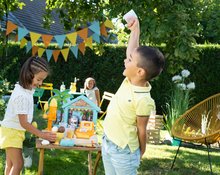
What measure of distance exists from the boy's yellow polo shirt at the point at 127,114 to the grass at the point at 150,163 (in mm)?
2022

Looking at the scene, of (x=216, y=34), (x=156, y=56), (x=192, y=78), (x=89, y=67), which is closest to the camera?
(x=156, y=56)

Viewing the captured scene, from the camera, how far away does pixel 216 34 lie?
Result: 19172 mm

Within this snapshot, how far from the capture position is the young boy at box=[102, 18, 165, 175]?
6.83ft

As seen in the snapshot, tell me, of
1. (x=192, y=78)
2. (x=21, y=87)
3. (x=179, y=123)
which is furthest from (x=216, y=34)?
(x=21, y=87)

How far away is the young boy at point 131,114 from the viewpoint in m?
2.08

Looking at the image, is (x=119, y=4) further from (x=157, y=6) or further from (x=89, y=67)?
(x=89, y=67)

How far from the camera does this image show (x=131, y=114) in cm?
214

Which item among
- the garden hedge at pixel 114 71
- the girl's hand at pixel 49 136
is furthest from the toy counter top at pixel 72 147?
the garden hedge at pixel 114 71

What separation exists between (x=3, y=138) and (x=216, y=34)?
700 inches

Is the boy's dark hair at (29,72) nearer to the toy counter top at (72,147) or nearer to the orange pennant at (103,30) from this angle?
the toy counter top at (72,147)

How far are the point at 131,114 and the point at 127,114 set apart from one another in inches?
0.9

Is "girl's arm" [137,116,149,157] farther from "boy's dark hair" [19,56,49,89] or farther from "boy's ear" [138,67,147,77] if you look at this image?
"boy's dark hair" [19,56,49,89]

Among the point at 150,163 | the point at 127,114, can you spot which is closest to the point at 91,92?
the point at 150,163

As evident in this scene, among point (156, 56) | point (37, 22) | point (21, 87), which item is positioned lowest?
point (21, 87)
